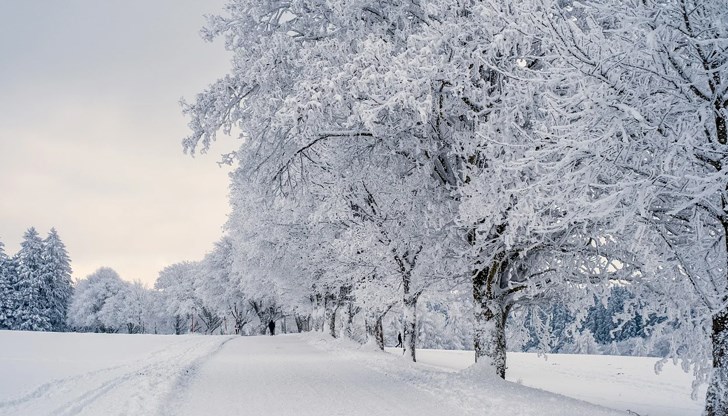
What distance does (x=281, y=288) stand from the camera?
1390 inches

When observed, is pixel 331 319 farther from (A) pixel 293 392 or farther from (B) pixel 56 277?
(B) pixel 56 277

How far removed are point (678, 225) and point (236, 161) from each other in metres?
8.66

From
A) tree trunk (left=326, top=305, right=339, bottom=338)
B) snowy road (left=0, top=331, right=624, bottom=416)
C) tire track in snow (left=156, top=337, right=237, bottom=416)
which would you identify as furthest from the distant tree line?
tire track in snow (left=156, top=337, right=237, bottom=416)

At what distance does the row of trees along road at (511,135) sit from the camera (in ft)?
18.4

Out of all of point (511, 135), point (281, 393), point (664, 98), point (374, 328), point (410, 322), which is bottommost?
point (281, 393)

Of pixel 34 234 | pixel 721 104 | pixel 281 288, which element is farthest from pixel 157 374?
pixel 34 234

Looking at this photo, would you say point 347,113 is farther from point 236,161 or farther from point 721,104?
point 721,104

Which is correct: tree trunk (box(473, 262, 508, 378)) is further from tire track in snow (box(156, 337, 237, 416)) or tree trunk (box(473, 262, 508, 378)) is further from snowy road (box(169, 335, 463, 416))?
tire track in snow (box(156, 337, 237, 416))

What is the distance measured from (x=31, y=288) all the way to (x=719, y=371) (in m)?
67.5

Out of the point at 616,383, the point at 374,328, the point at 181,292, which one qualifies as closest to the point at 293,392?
the point at 374,328

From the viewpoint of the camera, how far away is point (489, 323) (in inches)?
447

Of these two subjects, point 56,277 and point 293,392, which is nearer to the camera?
point 293,392

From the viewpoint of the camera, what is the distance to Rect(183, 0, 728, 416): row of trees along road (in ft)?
18.4

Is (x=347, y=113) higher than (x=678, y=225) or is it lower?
higher
